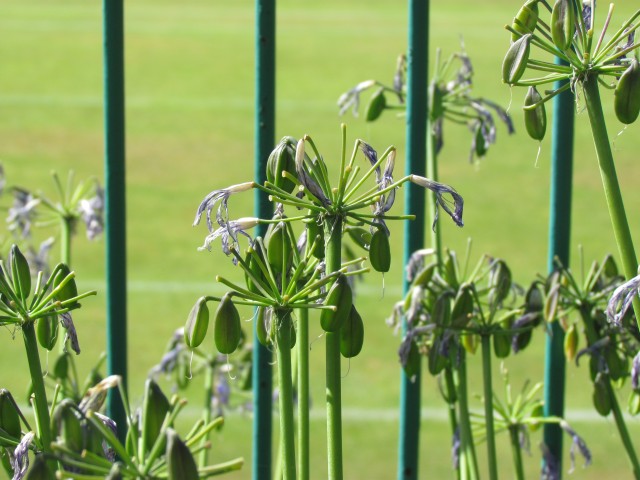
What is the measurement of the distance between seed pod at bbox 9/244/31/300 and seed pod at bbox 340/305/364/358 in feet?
0.62

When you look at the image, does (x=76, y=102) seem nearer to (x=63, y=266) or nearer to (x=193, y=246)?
(x=193, y=246)

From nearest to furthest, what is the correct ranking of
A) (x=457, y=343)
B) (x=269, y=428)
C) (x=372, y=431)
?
(x=457, y=343) < (x=269, y=428) < (x=372, y=431)

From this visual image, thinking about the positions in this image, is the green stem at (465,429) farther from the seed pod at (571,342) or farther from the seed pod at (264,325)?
the seed pod at (264,325)

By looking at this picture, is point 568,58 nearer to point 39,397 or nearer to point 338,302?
point 338,302

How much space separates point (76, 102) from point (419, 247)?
8.16 meters

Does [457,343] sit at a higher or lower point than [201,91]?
lower

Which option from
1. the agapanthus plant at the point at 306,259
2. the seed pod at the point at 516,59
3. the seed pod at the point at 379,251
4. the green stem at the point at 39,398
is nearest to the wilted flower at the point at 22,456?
the green stem at the point at 39,398

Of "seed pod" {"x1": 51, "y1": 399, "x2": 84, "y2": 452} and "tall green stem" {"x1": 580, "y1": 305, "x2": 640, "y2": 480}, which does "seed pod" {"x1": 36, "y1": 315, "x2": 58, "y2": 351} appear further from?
"tall green stem" {"x1": 580, "y1": 305, "x2": 640, "y2": 480}

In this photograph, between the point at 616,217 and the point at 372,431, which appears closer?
the point at 616,217

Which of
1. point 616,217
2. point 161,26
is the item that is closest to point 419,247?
point 616,217

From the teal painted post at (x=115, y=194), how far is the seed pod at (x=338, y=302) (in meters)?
0.40

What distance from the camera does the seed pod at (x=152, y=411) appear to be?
0.65m

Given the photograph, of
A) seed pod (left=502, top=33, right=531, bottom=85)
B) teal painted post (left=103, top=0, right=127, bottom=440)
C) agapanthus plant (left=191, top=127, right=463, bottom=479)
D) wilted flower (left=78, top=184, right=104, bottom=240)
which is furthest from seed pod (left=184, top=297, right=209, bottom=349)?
wilted flower (left=78, top=184, right=104, bottom=240)

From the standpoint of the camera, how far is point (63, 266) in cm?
74
